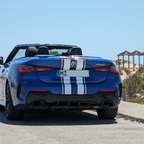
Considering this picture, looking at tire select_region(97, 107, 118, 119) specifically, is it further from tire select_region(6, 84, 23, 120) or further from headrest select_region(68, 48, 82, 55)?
tire select_region(6, 84, 23, 120)

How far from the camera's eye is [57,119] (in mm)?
10234

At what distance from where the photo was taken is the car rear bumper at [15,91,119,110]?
9156 millimetres

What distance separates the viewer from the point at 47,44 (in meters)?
11.4

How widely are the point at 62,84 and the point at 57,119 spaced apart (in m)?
1.32

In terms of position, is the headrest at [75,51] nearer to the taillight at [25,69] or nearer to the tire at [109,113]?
the tire at [109,113]

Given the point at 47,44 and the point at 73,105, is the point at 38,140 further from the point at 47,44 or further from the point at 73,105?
the point at 47,44

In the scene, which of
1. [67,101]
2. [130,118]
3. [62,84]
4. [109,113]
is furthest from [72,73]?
[130,118]

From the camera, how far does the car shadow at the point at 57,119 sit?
949 cm

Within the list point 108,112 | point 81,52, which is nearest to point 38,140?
point 108,112

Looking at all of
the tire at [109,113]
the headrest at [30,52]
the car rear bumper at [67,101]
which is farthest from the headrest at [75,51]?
the car rear bumper at [67,101]

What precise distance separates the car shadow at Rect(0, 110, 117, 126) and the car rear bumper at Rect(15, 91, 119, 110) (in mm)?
353

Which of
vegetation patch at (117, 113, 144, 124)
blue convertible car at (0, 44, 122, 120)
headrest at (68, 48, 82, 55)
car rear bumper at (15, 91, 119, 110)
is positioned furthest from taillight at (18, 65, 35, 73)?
vegetation patch at (117, 113, 144, 124)

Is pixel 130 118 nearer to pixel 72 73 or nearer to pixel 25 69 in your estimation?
pixel 72 73

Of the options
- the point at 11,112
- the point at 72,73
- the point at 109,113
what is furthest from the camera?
the point at 109,113
